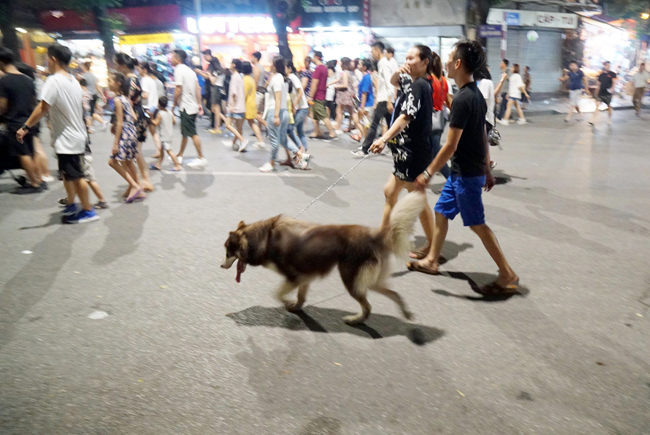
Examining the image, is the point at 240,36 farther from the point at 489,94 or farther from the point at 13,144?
the point at 13,144

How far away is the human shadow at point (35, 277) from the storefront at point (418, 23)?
19.8 metres

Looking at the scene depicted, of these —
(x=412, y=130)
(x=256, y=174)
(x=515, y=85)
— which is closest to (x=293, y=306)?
(x=412, y=130)

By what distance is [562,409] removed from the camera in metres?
2.90

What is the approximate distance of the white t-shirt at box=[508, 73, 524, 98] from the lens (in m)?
15.8

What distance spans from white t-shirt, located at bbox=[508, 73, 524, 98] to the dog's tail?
46.4 feet

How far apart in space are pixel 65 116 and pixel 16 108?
7.27 feet

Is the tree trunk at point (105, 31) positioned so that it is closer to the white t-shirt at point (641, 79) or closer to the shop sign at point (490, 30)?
the shop sign at point (490, 30)

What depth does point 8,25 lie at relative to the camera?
64.3ft

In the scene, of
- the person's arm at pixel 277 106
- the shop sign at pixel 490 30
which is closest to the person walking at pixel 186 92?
the person's arm at pixel 277 106

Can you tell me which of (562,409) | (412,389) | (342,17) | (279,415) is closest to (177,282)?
(279,415)

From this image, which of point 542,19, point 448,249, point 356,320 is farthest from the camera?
point 542,19

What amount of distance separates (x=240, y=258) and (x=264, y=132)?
11.0 meters

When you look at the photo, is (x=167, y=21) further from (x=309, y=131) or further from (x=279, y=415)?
(x=279, y=415)

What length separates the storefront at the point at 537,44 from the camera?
24.1 m
